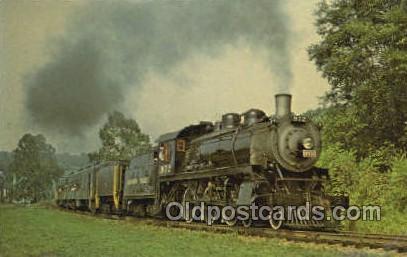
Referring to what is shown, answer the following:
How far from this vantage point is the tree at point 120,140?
600 cm

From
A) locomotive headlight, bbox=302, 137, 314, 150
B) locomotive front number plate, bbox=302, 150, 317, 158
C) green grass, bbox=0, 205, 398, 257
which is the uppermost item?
locomotive headlight, bbox=302, 137, 314, 150

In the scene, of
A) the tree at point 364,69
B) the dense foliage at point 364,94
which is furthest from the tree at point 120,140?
the tree at point 364,69

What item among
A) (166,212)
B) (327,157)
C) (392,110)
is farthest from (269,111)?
(166,212)

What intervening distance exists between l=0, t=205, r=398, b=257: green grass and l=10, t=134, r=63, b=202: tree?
314 millimetres

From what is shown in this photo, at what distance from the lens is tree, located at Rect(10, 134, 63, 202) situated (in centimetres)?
620

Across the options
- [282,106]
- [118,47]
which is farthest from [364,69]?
[118,47]

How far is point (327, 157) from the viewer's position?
19.8 feet

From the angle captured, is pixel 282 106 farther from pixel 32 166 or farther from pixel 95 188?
pixel 95 188

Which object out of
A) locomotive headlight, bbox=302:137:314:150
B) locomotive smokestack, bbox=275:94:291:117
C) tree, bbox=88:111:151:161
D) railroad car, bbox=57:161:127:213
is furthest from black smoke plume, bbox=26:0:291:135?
railroad car, bbox=57:161:127:213

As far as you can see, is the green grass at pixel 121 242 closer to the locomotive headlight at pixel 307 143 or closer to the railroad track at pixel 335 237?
the railroad track at pixel 335 237

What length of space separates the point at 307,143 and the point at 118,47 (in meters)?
2.27

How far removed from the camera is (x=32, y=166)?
664 centimetres

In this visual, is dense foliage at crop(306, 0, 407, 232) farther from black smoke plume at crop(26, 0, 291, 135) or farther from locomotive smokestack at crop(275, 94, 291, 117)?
black smoke plume at crop(26, 0, 291, 135)

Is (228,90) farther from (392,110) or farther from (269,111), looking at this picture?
(392,110)
